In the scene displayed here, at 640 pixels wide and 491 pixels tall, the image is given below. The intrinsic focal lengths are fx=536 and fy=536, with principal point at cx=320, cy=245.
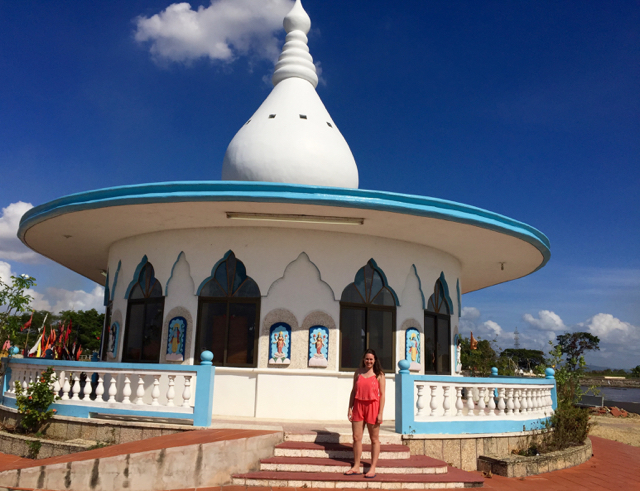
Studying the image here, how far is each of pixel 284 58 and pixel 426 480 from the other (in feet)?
32.7

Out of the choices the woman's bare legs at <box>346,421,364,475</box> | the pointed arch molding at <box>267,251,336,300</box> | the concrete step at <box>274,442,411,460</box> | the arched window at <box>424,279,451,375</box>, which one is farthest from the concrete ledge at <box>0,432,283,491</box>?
the arched window at <box>424,279,451,375</box>

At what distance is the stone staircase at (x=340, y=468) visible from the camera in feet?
20.4

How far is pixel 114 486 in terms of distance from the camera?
589 cm

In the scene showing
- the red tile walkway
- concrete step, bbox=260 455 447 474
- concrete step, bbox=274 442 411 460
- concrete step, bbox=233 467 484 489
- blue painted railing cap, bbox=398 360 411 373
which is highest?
blue painted railing cap, bbox=398 360 411 373

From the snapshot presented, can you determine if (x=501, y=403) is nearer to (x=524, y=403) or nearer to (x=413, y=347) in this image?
(x=524, y=403)

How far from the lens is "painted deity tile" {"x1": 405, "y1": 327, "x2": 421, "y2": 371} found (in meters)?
10.2

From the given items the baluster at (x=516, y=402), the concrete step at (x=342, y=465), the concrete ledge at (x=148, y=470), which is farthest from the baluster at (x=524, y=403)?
the concrete ledge at (x=148, y=470)

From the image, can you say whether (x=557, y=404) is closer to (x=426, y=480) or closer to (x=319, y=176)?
(x=426, y=480)

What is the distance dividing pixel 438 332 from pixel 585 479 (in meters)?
3.93

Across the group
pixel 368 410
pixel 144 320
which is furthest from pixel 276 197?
pixel 144 320

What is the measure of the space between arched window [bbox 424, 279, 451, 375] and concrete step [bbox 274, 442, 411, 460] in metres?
3.74

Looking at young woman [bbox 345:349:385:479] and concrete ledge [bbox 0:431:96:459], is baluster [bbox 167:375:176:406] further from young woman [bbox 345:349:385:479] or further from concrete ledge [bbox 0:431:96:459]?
young woman [bbox 345:349:385:479]

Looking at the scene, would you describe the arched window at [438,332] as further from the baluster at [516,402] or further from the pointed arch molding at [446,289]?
the baluster at [516,402]

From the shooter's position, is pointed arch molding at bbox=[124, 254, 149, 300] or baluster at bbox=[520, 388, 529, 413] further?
pointed arch molding at bbox=[124, 254, 149, 300]
